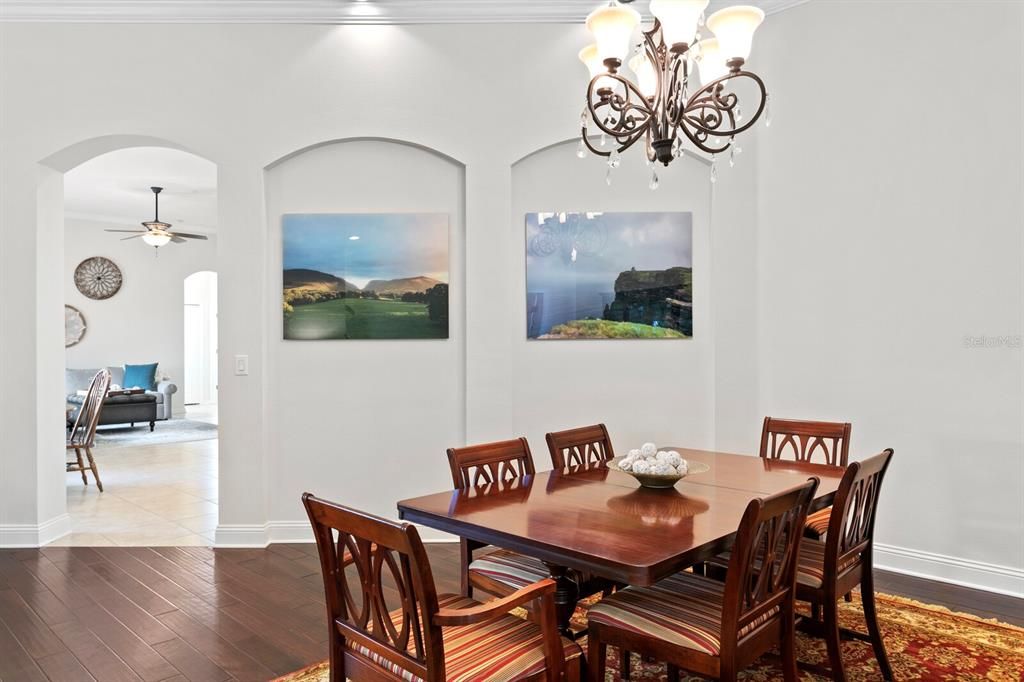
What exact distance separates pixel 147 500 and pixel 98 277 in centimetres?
598

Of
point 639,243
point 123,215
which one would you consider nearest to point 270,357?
point 639,243

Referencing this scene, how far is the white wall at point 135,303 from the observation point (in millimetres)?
9836

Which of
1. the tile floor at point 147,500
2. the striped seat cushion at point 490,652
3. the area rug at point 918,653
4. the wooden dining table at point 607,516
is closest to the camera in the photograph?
the striped seat cushion at point 490,652

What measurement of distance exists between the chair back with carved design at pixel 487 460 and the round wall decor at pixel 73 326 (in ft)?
30.1

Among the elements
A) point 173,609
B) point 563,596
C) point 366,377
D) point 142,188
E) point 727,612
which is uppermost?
point 142,188

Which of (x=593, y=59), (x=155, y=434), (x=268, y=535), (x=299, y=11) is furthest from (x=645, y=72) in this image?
(x=155, y=434)

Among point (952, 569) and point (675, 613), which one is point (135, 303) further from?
point (952, 569)

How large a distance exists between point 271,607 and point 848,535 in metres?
2.52

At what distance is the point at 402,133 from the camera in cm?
419

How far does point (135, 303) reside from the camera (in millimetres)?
10305

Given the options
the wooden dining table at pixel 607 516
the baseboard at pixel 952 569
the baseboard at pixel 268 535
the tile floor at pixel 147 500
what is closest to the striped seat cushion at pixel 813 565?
the wooden dining table at pixel 607 516

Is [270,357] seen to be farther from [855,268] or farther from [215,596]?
[855,268]

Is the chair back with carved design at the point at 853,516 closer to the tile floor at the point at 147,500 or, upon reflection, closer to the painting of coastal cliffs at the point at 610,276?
the painting of coastal cliffs at the point at 610,276

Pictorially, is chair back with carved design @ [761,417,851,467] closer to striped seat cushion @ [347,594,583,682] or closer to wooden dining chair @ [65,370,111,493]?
striped seat cushion @ [347,594,583,682]
